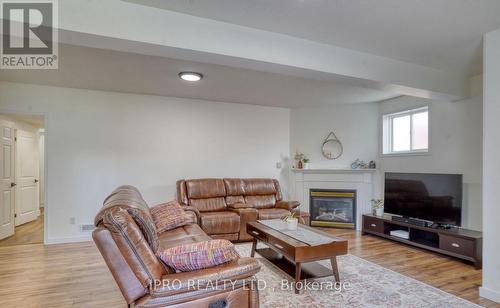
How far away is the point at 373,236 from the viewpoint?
469cm

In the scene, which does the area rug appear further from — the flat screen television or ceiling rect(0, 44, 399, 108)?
A: ceiling rect(0, 44, 399, 108)

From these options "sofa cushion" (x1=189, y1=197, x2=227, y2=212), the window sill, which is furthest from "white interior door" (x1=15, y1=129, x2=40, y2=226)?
the window sill

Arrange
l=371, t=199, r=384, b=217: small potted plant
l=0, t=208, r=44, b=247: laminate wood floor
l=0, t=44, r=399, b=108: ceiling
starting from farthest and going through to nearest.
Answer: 1. l=371, t=199, r=384, b=217: small potted plant
2. l=0, t=208, r=44, b=247: laminate wood floor
3. l=0, t=44, r=399, b=108: ceiling

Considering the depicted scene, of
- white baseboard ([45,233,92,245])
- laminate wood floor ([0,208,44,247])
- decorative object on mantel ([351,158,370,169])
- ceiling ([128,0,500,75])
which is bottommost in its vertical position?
laminate wood floor ([0,208,44,247])

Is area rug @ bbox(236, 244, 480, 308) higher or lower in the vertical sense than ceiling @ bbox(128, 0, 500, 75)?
lower

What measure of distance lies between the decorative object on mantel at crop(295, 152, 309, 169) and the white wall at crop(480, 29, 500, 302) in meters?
3.32

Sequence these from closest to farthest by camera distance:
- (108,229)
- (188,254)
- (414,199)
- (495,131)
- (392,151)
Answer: (108,229) → (188,254) → (495,131) → (414,199) → (392,151)

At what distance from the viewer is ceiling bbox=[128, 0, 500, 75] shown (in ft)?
6.86

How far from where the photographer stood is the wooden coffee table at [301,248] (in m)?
A: 2.52

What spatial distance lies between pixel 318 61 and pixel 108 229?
2.34 meters

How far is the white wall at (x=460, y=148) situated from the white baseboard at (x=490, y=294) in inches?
57.2

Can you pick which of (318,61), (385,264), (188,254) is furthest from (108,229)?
(385,264)

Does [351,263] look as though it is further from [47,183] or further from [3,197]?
[3,197]

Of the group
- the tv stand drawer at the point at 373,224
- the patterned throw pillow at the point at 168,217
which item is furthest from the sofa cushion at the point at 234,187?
the tv stand drawer at the point at 373,224
